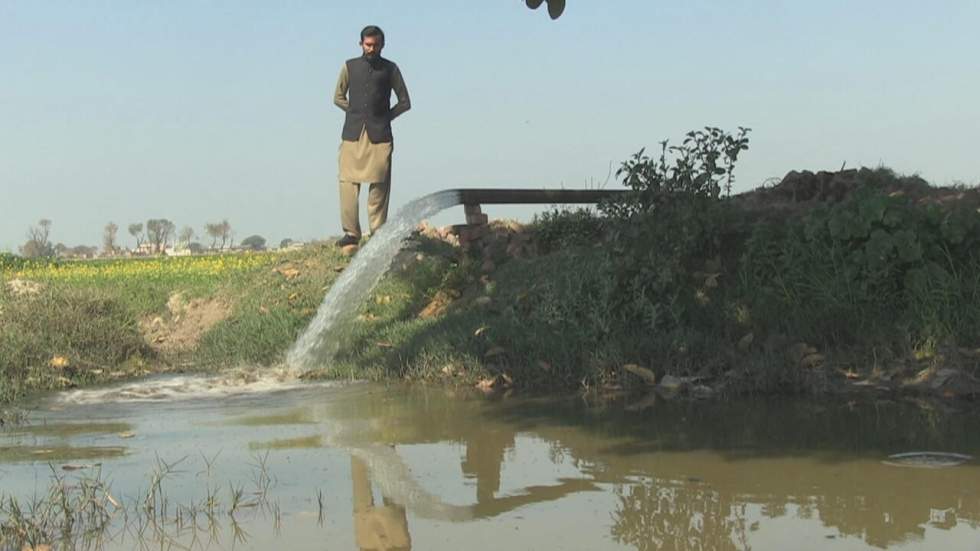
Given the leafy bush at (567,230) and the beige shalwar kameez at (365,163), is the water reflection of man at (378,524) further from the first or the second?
the beige shalwar kameez at (365,163)

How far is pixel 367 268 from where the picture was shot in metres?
10.9

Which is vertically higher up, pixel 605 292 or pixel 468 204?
pixel 468 204

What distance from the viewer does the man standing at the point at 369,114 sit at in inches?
487

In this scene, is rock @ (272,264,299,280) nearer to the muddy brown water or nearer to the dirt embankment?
the dirt embankment

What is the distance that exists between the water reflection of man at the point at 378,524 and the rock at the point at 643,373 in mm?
3050

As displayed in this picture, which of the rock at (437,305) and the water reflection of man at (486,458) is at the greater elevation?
the rock at (437,305)

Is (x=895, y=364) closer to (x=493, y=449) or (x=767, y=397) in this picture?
(x=767, y=397)

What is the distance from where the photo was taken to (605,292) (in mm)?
8492

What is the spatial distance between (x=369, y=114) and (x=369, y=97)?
7.6 inches

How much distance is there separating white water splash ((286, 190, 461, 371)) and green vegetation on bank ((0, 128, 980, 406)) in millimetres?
172

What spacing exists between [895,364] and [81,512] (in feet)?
17.6

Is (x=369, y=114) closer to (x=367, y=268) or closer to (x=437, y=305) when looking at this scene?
(x=367, y=268)

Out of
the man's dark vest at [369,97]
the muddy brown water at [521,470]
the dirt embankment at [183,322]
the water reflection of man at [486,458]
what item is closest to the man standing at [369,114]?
the man's dark vest at [369,97]

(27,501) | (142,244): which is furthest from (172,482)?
(142,244)
